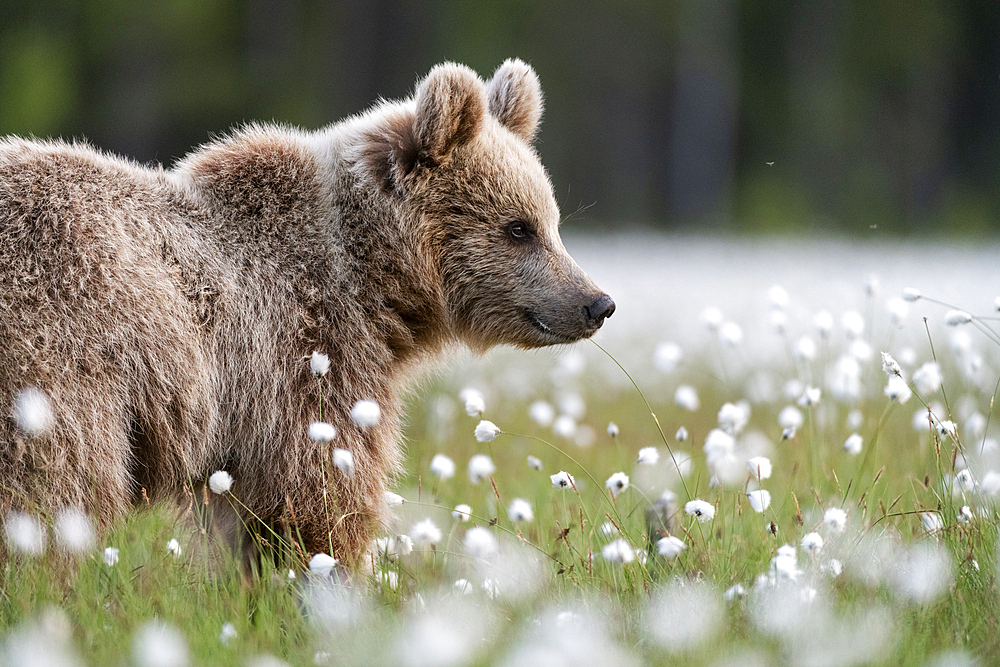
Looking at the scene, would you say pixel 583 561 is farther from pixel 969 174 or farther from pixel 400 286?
pixel 969 174

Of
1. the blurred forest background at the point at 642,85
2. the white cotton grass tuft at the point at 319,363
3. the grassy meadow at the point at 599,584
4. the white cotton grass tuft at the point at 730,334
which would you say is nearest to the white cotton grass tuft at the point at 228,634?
the grassy meadow at the point at 599,584

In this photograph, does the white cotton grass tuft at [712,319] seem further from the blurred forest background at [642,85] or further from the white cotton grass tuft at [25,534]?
the blurred forest background at [642,85]

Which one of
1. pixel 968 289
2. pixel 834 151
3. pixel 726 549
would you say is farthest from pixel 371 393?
pixel 834 151

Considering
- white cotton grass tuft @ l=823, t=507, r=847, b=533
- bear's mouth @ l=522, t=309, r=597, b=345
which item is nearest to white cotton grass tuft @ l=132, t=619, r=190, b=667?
white cotton grass tuft @ l=823, t=507, r=847, b=533

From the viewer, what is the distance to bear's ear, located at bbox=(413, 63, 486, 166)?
139 inches

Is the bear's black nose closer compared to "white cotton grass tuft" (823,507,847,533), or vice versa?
"white cotton grass tuft" (823,507,847,533)

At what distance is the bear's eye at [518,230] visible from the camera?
3895mm

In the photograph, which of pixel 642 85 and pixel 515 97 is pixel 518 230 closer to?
pixel 515 97

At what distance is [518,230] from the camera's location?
12.9 ft

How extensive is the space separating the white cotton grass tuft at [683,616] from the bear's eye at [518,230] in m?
1.57

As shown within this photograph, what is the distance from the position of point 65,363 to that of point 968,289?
8940 millimetres

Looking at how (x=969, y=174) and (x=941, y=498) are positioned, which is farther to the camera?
(x=969, y=174)

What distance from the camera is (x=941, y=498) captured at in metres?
3.35

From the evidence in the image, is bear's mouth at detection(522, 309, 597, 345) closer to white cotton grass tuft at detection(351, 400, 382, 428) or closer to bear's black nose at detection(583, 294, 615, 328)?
bear's black nose at detection(583, 294, 615, 328)
